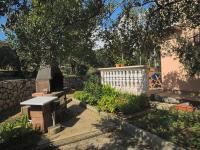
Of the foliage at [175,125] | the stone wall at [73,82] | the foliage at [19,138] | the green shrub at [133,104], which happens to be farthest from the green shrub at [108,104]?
the stone wall at [73,82]

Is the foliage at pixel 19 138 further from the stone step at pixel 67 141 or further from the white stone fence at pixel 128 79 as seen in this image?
the white stone fence at pixel 128 79

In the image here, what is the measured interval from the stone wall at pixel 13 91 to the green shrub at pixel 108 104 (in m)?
5.01

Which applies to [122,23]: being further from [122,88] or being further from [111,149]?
[122,88]

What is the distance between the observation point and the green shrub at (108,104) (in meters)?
11.9

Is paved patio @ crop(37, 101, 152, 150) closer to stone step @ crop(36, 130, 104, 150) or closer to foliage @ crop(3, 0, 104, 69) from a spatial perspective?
stone step @ crop(36, 130, 104, 150)

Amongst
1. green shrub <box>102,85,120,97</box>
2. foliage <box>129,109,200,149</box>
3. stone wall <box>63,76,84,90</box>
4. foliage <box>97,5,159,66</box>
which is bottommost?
foliage <box>129,109,200,149</box>

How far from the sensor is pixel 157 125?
32.3 ft

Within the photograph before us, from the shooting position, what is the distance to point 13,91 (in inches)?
626

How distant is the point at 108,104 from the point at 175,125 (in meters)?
3.44

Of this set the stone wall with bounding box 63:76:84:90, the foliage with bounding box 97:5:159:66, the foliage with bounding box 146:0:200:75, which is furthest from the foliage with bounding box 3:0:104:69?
the stone wall with bounding box 63:76:84:90

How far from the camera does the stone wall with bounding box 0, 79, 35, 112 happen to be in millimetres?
15065

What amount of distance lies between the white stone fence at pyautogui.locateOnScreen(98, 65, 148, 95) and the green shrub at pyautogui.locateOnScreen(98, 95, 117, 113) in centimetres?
184

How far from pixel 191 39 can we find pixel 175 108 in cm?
265

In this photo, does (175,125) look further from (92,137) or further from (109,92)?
(109,92)
